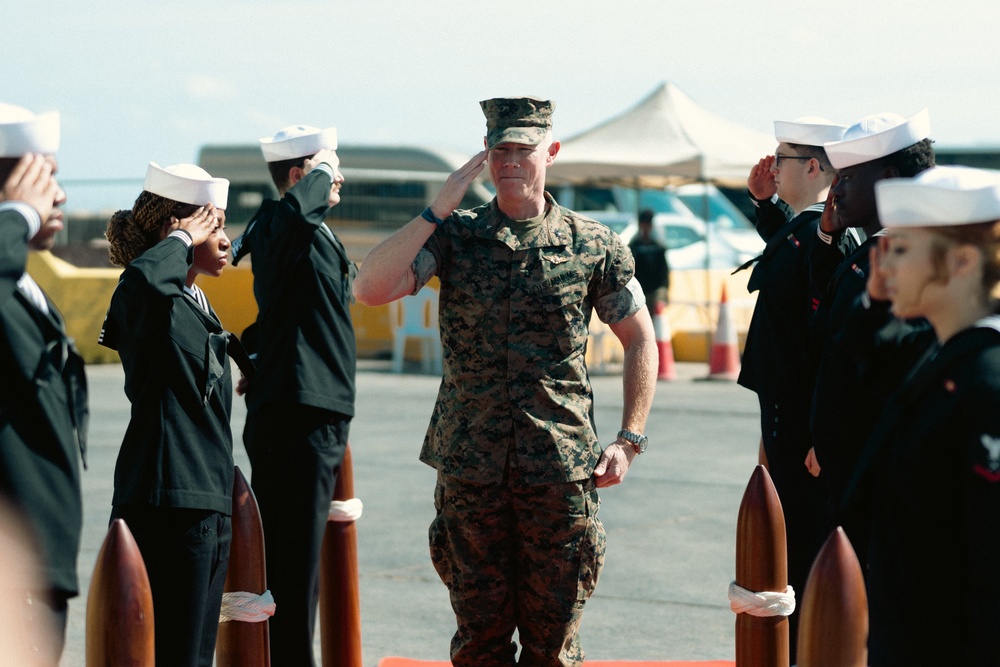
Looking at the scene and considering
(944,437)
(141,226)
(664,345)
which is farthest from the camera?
(664,345)

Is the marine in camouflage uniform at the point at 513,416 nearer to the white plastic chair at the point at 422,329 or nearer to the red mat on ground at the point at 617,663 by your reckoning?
the red mat on ground at the point at 617,663

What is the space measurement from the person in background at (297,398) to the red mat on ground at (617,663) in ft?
2.03

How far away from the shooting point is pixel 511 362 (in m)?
4.25

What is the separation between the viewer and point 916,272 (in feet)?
9.16

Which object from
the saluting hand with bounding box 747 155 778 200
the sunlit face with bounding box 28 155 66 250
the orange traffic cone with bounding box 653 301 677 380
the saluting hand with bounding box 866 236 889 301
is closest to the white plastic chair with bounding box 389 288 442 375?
the orange traffic cone with bounding box 653 301 677 380

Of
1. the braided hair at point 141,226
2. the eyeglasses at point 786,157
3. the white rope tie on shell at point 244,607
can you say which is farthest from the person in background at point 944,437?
the eyeglasses at point 786,157

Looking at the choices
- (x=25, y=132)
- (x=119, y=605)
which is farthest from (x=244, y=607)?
(x=25, y=132)

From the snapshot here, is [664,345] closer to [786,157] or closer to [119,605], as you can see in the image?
[786,157]

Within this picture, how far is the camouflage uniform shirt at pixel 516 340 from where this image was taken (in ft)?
13.9

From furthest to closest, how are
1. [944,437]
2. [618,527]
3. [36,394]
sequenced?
1. [618,527]
2. [36,394]
3. [944,437]

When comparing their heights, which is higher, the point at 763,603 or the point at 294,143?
the point at 294,143

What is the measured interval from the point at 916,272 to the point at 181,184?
229 centimetres

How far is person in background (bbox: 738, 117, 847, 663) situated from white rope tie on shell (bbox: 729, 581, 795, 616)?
929 millimetres

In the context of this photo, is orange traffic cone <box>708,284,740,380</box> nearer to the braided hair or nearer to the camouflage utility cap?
the camouflage utility cap
